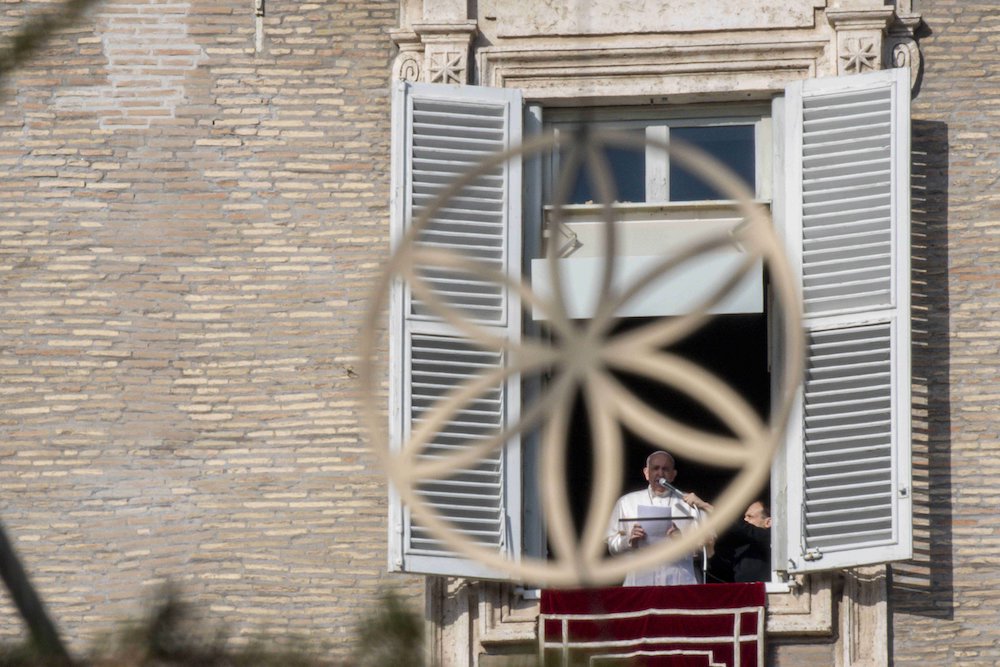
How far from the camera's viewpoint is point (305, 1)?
47.1 feet

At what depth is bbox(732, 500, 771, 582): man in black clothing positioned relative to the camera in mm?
13758

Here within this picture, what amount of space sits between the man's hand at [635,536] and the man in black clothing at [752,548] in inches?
21.3

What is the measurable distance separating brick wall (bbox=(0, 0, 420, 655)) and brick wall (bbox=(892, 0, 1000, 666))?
233 cm

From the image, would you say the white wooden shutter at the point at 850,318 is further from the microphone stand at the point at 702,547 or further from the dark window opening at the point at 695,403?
the dark window opening at the point at 695,403

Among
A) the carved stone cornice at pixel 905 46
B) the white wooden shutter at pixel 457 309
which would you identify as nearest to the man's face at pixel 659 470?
the white wooden shutter at pixel 457 309

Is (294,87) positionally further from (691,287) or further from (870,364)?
(870,364)

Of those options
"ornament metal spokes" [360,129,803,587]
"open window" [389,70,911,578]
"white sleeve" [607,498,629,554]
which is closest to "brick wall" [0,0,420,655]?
"open window" [389,70,911,578]

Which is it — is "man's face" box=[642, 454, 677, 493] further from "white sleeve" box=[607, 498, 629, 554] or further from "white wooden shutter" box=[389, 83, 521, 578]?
"white wooden shutter" box=[389, 83, 521, 578]

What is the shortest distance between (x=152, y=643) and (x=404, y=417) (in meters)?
4.95

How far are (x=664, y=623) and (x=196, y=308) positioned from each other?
8.74 ft

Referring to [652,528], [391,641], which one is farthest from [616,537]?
[391,641]

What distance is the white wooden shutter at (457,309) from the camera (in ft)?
44.4

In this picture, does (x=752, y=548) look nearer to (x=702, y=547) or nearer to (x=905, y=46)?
(x=702, y=547)

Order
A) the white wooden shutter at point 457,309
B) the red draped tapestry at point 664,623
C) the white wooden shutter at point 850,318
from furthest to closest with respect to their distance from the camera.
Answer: the white wooden shutter at point 457,309 → the white wooden shutter at point 850,318 → the red draped tapestry at point 664,623
